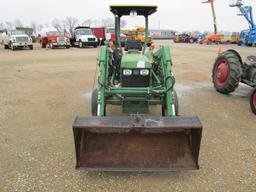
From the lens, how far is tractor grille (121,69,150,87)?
4965 mm

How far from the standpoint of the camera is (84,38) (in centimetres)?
2797

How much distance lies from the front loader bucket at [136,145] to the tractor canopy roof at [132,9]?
2.97 m

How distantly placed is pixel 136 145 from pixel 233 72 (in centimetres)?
439

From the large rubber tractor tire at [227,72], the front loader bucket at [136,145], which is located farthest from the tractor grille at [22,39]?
the front loader bucket at [136,145]

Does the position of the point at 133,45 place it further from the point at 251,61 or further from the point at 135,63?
the point at 251,61

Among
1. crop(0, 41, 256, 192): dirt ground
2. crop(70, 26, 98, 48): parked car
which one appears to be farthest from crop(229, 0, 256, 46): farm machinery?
crop(0, 41, 256, 192): dirt ground

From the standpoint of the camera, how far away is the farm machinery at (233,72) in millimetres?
7047

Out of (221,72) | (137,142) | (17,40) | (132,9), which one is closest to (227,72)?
(221,72)

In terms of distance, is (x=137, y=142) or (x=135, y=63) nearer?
(x=137, y=142)

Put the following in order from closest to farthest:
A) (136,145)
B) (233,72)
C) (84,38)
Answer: (136,145) → (233,72) → (84,38)

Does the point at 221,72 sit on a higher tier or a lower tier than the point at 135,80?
lower

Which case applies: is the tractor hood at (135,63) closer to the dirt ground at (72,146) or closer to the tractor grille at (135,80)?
the tractor grille at (135,80)

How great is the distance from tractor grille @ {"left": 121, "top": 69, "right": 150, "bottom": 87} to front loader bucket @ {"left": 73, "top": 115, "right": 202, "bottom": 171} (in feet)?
4.97

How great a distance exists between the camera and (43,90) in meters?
8.25
